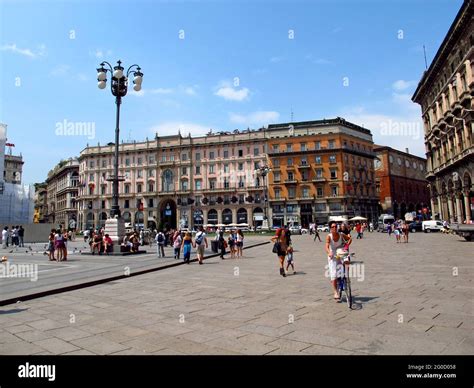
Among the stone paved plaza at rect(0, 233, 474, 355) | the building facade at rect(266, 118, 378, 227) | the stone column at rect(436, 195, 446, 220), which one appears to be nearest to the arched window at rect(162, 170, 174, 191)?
the building facade at rect(266, 118, 378, 227)

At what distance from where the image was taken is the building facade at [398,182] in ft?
230

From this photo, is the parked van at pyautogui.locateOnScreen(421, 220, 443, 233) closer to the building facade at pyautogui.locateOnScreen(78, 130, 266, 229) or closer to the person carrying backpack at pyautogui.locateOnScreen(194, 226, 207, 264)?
the building facade at pyautogui.locateOnScreen(78, 130, 266, 229)

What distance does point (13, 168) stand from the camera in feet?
295

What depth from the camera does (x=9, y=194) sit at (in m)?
52.8

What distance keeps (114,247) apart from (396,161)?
233 feet

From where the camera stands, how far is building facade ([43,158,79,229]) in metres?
81.2

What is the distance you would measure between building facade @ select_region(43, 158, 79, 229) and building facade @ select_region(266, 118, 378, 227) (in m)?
46.9

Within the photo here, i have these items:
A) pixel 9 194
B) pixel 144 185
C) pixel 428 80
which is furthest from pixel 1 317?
pixel 144 185

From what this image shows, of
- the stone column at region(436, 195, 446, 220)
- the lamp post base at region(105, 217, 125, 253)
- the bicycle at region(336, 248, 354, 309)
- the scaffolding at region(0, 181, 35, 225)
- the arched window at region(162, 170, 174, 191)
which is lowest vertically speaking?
the bicycle at region(336, 248, 354, 309)

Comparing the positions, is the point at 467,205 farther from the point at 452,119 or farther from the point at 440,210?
the point at 440,210

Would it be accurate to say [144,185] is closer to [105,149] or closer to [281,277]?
[105,149]

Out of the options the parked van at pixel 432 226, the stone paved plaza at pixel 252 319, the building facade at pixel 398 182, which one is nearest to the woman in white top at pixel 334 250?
the stone paved plaza at pixel 252 319

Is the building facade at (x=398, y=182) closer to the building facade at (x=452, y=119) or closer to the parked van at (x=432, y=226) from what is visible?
the building facade at (x=452, y=119)

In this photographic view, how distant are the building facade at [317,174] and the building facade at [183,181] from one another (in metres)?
3.12
